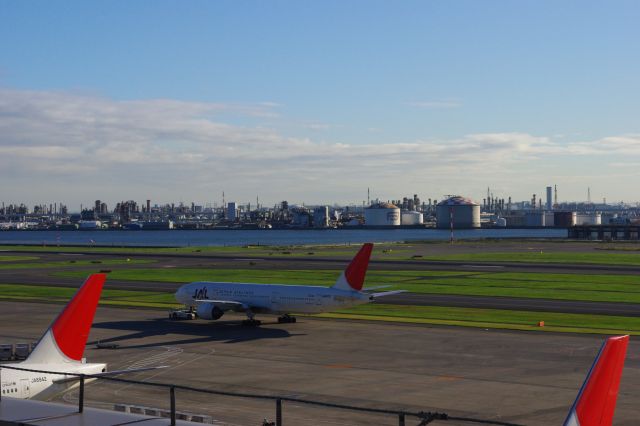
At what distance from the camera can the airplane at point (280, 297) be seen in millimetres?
71250

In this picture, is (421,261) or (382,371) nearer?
(382,371)

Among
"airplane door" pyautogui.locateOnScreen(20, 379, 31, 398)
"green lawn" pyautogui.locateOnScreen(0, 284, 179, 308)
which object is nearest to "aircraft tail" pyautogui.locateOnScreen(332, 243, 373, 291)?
"green lawn" pyautogui.locateOnScreen(0, 284, 179, 308)

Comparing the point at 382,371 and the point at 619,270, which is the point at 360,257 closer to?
the point at 382,371

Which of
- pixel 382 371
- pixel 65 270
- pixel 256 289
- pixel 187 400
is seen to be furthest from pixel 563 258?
pixel 187 400

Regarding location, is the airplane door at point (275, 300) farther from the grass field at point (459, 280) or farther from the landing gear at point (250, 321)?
the grass field at point (459, 280)

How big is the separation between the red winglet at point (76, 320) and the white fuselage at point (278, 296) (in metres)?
44.4

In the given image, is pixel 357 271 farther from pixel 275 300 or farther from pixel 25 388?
pixel 25 388

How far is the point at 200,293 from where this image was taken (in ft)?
273

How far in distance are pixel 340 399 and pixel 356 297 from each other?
85.2 ft

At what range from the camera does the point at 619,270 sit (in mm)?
136375

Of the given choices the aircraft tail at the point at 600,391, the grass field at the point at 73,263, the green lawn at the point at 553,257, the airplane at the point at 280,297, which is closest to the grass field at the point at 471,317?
the airplane at the point at 280,297

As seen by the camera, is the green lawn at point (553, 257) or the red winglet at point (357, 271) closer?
the red winglet at point (357, 271)

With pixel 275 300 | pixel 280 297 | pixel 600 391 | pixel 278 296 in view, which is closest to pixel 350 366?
pixel 280 297

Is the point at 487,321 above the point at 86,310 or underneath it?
underneath
